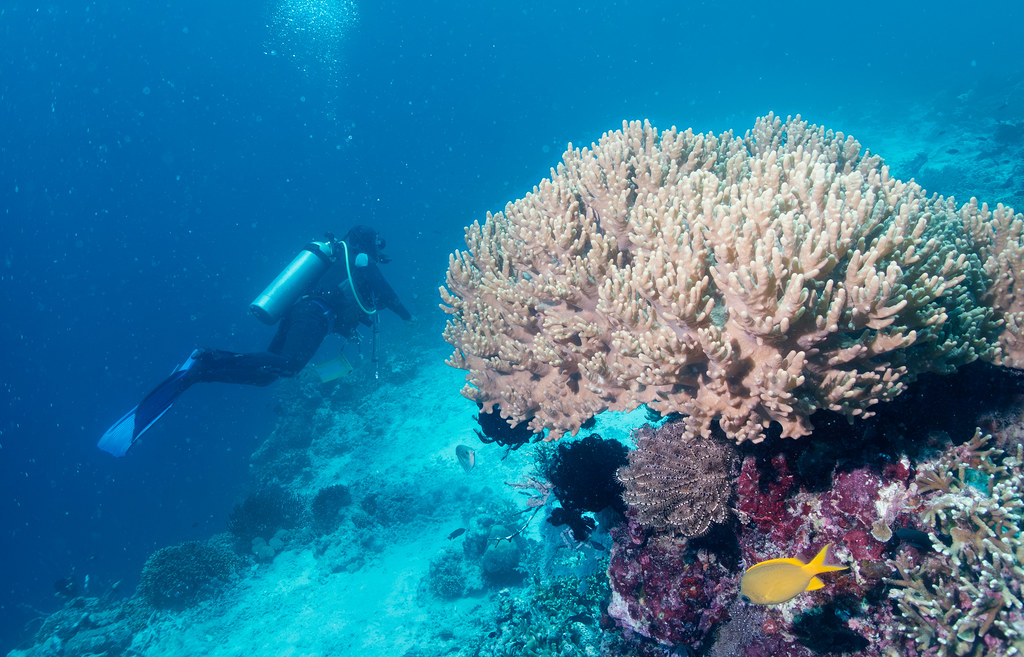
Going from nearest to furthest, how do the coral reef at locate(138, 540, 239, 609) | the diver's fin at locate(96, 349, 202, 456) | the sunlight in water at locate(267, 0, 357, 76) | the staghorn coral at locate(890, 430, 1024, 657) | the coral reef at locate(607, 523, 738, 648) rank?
the staghorn coral at locate(890, 430, 1024, 657) → the coral reef at locate(607, 523, 738, 648) → the diver's fin at locate(96, 349, 202, 456) → the coral reef at locate(138, 540, 239, 609) → the sunlight in water at locate(267, 0, 357, 76)

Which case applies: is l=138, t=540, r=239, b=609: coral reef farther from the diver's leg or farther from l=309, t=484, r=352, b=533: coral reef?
the diver's leg

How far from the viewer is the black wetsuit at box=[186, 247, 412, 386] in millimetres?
10375

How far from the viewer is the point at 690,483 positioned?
3.19m

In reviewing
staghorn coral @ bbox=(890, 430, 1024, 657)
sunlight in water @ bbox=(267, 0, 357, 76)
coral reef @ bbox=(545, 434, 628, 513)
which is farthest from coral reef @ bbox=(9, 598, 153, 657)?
sunlight in water @ bbox=(267, 0, 357, 76)

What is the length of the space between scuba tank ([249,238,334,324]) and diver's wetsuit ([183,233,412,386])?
0.77 ft

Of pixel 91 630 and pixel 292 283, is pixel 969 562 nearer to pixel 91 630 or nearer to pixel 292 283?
pixel 292 283

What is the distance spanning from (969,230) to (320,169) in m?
98.3

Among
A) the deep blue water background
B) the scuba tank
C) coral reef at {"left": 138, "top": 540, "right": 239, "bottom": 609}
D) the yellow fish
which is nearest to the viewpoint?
the yellow fish

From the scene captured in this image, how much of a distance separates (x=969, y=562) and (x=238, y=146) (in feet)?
400

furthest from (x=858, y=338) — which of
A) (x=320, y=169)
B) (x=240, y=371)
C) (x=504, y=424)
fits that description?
(x=320, y=169)

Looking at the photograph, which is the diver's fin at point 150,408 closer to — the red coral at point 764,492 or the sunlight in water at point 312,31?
the red coral at point 764,492

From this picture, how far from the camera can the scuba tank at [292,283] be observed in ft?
37.1

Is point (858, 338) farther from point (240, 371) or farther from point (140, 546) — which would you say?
point (140, 546)

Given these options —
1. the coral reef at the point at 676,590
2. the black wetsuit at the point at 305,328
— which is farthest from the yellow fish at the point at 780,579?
the black wetsuit at the point at 305,328
